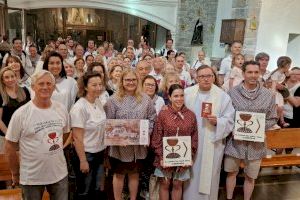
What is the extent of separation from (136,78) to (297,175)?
2.97m

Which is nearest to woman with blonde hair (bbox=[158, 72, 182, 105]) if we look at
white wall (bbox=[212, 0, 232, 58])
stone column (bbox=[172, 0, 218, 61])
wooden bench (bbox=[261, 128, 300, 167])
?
wooden bench (bbox=[261, 128, 300, 167])

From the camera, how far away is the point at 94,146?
2.90 m

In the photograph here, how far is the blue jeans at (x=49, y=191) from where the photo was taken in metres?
2.28

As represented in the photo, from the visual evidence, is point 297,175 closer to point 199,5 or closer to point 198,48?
point 198,48

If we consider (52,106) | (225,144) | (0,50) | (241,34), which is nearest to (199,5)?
(241,34)

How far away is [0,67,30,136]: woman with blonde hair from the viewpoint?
3.14 metres

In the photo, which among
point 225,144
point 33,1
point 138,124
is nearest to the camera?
point 138,124

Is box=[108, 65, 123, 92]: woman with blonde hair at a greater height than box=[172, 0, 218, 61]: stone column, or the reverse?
box=[172, 0, 218, 61]: stone column

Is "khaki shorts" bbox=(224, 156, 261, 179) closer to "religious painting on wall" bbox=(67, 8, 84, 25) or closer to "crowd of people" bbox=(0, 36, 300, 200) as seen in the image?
"crowd of people" bbox=(0, 36, 300, 200)

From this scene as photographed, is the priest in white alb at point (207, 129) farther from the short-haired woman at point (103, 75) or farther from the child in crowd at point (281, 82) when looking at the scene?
the child in crowd at point (281, 82)

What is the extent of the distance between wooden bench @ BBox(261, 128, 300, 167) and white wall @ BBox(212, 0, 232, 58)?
6033mm

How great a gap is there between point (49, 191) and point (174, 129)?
3.98ft

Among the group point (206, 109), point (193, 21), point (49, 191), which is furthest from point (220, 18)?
point (49, 191)

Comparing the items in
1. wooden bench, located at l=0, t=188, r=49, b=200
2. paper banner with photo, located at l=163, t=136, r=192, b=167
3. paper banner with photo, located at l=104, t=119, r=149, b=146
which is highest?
paper banner with photo, located at l=104, t=119, r=149, b=146
